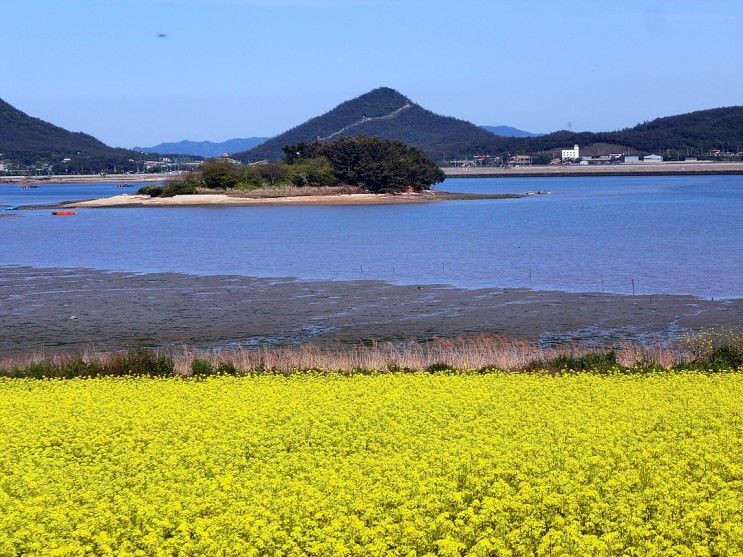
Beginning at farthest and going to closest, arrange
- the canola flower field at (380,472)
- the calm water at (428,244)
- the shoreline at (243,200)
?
the shoreline at (243,200), the calm water at (428,244), the canola flower field at (380,472)

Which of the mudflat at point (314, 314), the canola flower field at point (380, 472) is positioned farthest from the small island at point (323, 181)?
the canola flower field at point (380, 472)

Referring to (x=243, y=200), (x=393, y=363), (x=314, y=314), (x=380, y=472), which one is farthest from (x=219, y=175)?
(x=380, y=472)

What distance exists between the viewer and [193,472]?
1404cm

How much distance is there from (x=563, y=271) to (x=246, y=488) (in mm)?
41887

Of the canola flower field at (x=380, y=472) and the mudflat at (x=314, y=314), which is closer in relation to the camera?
the canola flower field at (x=380, y=472)

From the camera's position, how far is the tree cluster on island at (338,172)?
14375 centimetres

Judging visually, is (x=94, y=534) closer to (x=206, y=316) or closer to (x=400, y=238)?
(x=206, y=316)

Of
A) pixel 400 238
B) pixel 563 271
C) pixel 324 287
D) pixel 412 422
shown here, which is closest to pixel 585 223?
pixel 400 238

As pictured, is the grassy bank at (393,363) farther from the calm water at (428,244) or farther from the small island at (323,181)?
the small island at (323,181)

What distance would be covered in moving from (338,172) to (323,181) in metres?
2.43

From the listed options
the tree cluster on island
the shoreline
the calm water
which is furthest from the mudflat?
the tree cluster on island

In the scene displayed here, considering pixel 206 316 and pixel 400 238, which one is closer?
pixel 206 316

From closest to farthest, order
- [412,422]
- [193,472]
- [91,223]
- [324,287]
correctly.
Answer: [193,472], [412,422], [324,287], [91,223]

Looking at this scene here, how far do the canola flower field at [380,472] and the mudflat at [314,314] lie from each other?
1391 cm
